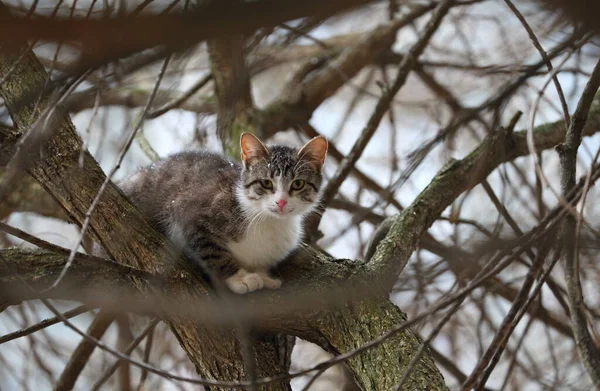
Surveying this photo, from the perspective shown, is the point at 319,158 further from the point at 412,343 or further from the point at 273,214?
the point at 412,343

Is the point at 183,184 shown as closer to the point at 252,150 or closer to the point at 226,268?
the point at 252,150

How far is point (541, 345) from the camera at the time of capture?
625cm

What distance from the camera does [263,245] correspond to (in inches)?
141

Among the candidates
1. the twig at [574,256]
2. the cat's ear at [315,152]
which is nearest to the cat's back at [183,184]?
the cat's ear at [315,152]

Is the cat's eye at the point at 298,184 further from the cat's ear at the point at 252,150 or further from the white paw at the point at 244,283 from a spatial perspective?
the white paw at the point at 244,283

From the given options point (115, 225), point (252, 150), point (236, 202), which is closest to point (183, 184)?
point (236, 202)

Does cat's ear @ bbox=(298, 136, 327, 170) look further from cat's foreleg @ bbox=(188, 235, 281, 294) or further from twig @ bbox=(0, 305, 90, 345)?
twig @ bbox=(0, 305, 90, 345)

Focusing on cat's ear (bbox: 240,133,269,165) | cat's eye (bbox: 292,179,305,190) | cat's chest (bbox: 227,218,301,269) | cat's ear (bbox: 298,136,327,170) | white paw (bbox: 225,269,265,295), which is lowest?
white paw (bbox: 225,269,265,295)

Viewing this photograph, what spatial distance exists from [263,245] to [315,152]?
66 cm

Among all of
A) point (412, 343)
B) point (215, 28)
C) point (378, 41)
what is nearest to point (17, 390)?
point (412, 343)

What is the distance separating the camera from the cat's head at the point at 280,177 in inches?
143

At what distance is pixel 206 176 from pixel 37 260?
1164 mm

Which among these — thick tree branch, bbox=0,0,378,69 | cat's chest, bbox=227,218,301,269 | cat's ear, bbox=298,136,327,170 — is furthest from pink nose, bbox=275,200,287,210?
thick tree branch, bbox=0,0,378,69

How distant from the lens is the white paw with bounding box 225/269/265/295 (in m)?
3.21
